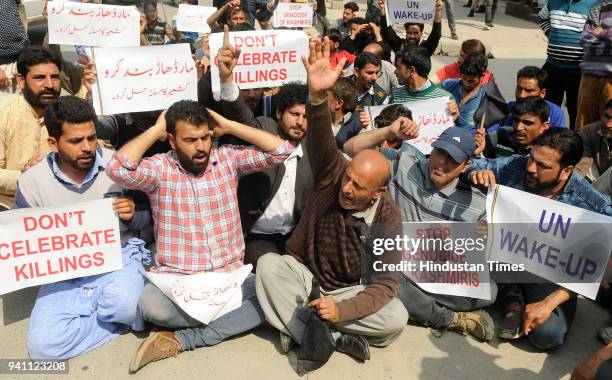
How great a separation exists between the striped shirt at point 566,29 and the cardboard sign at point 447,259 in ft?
12.0

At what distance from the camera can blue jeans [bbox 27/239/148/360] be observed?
313 cm

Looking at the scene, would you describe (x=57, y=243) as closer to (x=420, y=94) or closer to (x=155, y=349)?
(x=155, y=349)

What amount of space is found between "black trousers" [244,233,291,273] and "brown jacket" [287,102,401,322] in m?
0.51

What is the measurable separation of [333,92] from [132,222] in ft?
6.26

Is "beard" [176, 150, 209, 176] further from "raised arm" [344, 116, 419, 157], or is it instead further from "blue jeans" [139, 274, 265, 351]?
"raised arm" [344, 116, 419, 157]

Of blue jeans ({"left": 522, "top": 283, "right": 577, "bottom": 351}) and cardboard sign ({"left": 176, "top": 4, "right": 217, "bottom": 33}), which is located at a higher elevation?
cardboard sign ({"left": 176, "top": 4, "right": 217, "bottom": 33})

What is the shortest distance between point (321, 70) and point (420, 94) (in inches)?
95.9

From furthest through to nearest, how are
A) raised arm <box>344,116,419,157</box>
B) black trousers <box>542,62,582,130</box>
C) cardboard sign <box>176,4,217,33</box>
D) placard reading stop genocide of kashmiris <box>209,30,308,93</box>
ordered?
cardboard sign <box>176,4,217,33</box> → black trousers <box>542,62,582,130</box> → placard reading stop genocide of kashmiris <box>209,30,308,93</box> → raised arm <box>344,116,419,157</box>

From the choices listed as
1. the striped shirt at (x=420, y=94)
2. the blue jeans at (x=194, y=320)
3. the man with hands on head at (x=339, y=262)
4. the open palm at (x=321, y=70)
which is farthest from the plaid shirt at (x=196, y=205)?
the striped shirt at (x=420, y=94)

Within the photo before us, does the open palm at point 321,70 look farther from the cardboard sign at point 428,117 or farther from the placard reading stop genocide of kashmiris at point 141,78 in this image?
the cardboard sign at point 428,117

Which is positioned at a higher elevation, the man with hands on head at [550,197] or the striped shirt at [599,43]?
the striped shirt at [599,43]

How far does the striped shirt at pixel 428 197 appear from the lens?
3543 mm

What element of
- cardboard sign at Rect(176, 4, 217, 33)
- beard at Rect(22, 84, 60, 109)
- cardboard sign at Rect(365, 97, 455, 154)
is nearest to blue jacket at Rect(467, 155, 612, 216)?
cardboard sign at Rect(365, 97, 455, 154)

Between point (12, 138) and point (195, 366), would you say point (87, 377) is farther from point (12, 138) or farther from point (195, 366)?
point (12, 138)
